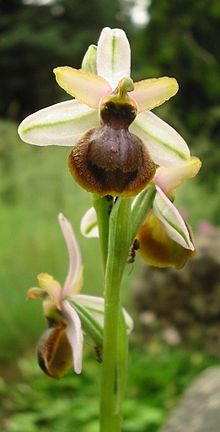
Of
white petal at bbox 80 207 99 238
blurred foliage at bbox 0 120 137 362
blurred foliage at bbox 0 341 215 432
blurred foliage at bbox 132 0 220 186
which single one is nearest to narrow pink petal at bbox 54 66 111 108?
white petal at bbox 80 207 99 238

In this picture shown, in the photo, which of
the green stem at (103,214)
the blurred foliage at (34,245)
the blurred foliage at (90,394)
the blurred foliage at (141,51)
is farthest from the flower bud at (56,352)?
the blurred foliage at (141,51)

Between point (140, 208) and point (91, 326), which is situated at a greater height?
point (140, 208)

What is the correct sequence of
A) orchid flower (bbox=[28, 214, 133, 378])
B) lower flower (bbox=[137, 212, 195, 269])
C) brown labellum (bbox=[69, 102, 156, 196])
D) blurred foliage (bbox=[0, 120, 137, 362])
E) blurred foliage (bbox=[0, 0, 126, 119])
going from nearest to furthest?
brown labellum (bbox=[69, 102, 156, 196]) → lower flower (bbox=[137, 212, 195, 269]) → orchid flower (bbox=[28, 214, 133, 378]) → blurred foliage (bbox=[0, 120, 137, 362]) → blurred foliage (bbox=[0, 0, 126, 119])

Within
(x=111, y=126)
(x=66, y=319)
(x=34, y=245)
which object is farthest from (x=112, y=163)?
(x=34, y=245)

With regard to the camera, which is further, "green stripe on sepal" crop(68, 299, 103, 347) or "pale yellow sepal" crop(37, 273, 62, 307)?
"pale yellow sepal" crop(37, 273, 62, 307)

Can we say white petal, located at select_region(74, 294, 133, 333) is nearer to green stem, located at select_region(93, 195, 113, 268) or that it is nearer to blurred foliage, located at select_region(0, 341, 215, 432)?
green stem, located at select_region(93, 195, 113, 268)

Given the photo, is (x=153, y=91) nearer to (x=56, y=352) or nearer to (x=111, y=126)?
(x=111, y=126)

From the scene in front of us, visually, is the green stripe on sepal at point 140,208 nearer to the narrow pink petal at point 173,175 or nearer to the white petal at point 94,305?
the narrow pink petal at point 173,175
